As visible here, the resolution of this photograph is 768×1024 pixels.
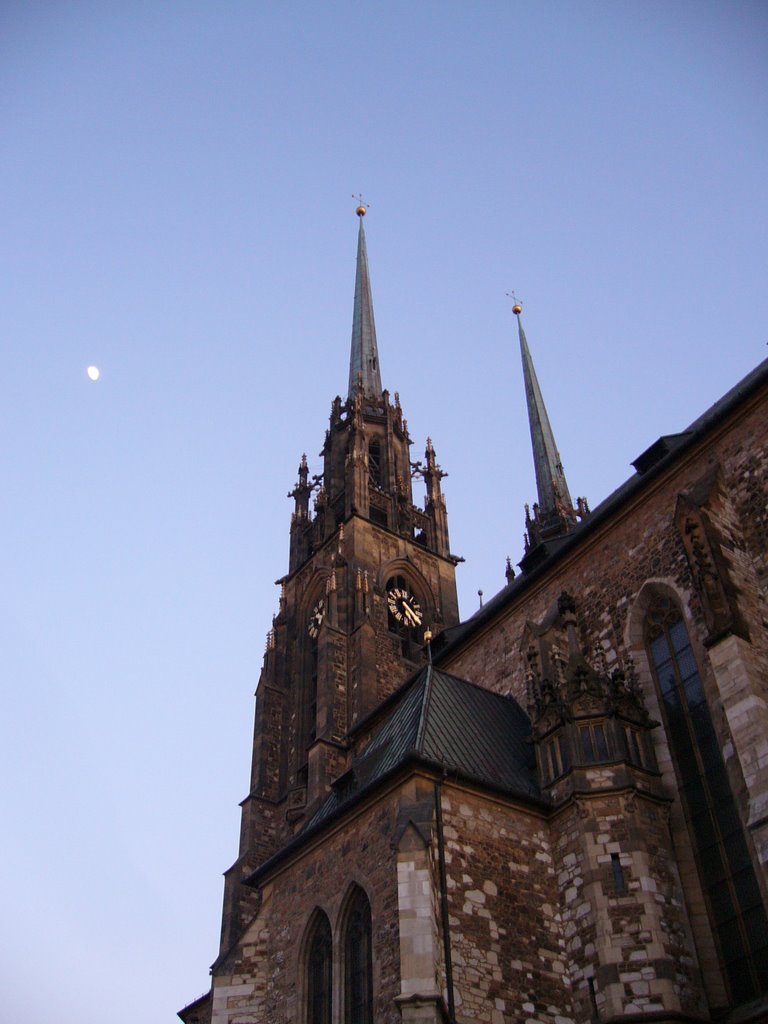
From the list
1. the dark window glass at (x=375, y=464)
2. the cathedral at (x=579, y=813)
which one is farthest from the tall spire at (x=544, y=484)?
the cathedral at (x=579, y=813)

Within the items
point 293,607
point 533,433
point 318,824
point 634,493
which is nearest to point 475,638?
point 634,493

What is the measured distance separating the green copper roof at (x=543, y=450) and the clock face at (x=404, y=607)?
7.07 meters

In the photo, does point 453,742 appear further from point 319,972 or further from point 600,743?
point 319,972

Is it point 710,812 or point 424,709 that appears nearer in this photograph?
point 710,812

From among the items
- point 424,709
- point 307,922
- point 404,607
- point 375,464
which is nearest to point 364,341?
point 375,464

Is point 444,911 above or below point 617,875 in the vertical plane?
below

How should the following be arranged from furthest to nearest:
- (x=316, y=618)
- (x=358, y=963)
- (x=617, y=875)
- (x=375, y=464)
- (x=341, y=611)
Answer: (x=375, y=464), (x=316, y=618), (x=341, y=611), (x=358, y=963), (x=617, y=875)

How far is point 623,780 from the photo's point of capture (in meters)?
15.3

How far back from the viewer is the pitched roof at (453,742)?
15.9 meters

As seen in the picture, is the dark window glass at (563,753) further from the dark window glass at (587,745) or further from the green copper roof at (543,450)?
the green copper roof at (543,450)

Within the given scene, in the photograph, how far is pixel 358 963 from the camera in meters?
14.8

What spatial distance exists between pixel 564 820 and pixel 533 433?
96.0 ft

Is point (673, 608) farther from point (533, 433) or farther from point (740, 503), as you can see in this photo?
point (533, 433)

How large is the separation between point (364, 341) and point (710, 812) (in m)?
34.0
